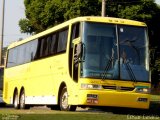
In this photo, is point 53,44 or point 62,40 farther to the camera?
point 53,44

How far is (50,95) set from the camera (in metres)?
24.1

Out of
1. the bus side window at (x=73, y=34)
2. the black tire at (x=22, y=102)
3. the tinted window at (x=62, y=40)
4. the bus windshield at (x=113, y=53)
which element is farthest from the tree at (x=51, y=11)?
the bus windshield at (x=113, y=53)

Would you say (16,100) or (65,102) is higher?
(16,100)

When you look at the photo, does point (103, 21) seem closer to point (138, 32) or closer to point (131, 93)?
point (138, 32)

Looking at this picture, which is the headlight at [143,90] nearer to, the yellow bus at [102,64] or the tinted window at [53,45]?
the yellow bus at [102,64]

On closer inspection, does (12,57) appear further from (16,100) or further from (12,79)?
(16,100)

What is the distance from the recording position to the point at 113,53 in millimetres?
20562

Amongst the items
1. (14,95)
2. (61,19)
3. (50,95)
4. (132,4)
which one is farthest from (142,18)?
(50,95)

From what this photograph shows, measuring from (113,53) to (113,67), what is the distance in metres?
0.48

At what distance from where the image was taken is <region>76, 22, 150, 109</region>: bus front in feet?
66.4

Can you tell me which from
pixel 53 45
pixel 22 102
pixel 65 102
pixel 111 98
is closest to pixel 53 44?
pixel 53 45

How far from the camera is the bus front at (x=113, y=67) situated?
66.4 ft

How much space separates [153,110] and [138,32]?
6.31 m

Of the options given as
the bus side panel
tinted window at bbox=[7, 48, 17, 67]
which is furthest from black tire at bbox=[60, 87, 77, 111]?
tinted window at bbox=[7, 48, 17, 67]
